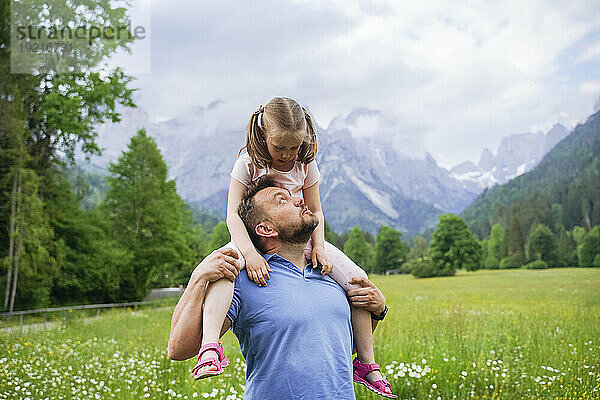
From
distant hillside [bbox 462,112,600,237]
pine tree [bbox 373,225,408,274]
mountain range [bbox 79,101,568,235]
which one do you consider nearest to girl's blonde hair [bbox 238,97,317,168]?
distant hillside [bbox 462,112,600,237]

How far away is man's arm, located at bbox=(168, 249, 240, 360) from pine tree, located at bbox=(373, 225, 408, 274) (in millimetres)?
44859

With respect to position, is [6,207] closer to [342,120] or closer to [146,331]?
[146,331]

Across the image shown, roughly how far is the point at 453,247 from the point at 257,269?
43.0 meters

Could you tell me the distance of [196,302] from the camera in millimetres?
1828

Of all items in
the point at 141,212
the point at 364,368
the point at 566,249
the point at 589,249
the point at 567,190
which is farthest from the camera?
the point at 567,190

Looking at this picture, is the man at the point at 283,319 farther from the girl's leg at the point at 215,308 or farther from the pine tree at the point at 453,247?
the pine tree at the point at 453,247

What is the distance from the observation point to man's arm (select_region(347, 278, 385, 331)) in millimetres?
2053

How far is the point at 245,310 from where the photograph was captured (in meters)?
1.87

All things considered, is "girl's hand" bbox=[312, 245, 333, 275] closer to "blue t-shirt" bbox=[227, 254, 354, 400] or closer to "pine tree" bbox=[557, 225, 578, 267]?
"blue t-shirt" bbox=[227, 254, 354, 400]

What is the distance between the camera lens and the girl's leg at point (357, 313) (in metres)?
2.11

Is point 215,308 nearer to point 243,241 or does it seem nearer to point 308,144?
point 243,241

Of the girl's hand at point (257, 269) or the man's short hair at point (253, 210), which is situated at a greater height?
the man's short hair at point (253, 210)

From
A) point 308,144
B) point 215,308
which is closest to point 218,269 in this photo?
point 215,308

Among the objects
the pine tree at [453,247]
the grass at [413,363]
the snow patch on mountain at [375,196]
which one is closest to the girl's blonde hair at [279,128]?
the grass at [413,363]
